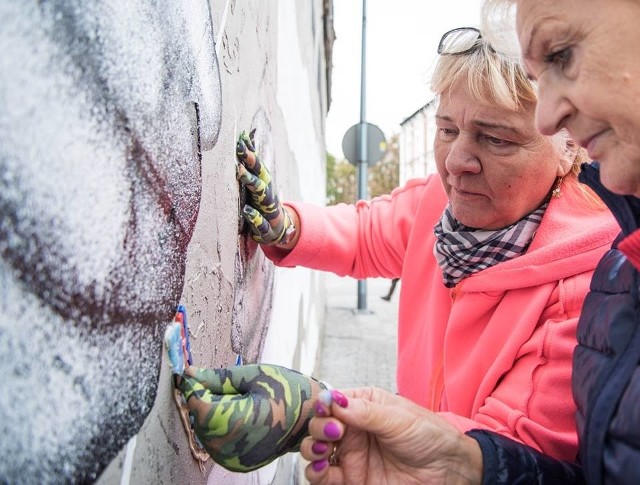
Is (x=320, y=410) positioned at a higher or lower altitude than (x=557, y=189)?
lower

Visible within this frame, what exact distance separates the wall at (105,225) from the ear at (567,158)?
94 cm

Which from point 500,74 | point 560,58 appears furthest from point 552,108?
point 500,74

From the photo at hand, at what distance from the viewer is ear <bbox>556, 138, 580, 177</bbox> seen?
1515mm

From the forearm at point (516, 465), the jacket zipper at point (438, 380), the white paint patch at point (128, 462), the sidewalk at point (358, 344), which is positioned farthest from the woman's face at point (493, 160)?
the sidewalk at point (358, 344)

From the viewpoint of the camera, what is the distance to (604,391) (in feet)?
3.27

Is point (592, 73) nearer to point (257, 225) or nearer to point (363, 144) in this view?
point (257, 225)

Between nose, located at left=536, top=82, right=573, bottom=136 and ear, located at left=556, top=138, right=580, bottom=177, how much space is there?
0.54 meters

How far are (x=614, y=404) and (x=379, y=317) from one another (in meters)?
7.31

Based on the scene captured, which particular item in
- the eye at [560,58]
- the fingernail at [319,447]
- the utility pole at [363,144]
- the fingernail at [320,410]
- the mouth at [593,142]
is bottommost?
the utility pole at [363,144]

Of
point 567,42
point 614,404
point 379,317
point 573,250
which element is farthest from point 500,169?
point 379,317

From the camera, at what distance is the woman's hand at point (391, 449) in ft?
3.34

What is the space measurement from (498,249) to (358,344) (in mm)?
5150

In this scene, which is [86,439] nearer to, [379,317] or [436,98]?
[436,98]

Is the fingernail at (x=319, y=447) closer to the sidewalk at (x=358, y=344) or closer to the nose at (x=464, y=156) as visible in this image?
the nose at (x=464, y=156)
